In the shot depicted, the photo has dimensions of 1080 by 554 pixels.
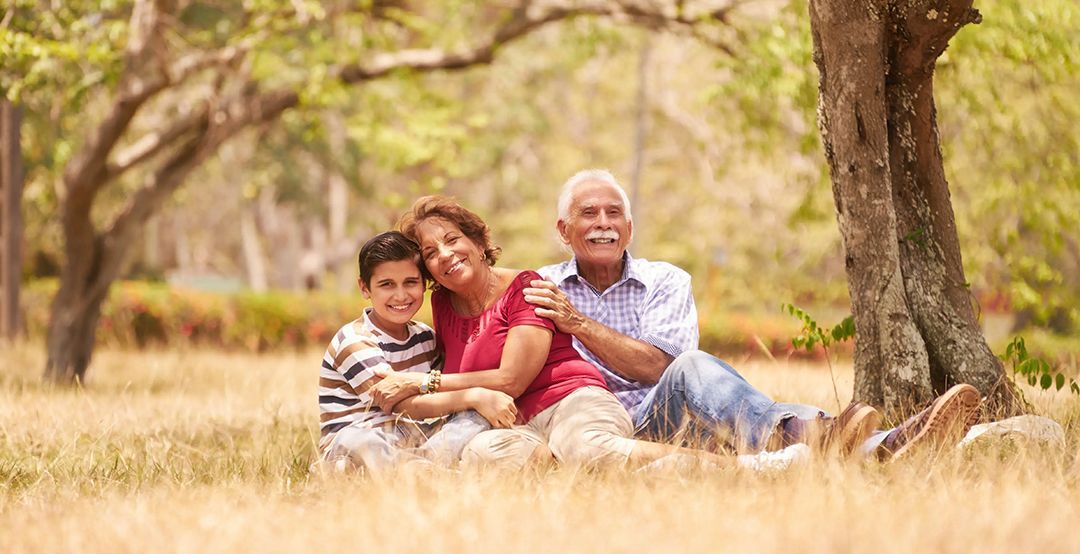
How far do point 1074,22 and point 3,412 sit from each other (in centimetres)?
726

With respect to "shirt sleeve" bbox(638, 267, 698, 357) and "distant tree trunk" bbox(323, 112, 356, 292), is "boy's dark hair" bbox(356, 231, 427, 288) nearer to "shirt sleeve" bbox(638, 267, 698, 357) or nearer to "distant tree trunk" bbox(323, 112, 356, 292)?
"shirt sleeve" bbox(638, 267, 698, 357)

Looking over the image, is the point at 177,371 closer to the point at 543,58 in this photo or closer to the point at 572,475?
the point at 572,475

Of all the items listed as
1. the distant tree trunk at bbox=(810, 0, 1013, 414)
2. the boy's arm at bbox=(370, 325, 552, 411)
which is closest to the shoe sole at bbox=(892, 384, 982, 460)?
the distant tree trunk at bbox=(810, 0, 1013, 414)

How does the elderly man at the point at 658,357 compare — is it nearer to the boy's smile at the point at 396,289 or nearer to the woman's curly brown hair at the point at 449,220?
the woman's curly brown hair at the point at 449,220

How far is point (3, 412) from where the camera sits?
684 cm

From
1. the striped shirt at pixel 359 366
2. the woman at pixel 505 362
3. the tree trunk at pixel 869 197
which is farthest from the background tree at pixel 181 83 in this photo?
the striped shirt at pixel 359 366

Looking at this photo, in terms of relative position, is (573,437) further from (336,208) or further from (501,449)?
(336,208)

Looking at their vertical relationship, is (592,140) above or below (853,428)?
above

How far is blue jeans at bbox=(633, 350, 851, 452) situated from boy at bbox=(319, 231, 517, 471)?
656mm

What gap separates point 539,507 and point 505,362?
1.31 meters

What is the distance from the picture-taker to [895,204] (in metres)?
5.72

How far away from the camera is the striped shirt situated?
16.3ft

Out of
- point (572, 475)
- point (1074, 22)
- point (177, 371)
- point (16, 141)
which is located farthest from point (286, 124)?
point (572, 475)

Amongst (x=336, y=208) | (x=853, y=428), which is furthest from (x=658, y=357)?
(x=336, y=208)
